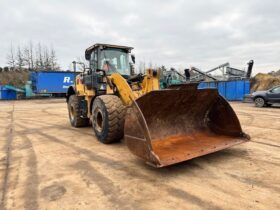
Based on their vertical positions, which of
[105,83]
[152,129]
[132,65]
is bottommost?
[152,129]

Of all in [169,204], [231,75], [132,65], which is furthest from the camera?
[231,75]

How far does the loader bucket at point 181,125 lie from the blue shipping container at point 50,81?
75.0 ft

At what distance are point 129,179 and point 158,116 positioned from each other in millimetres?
1651

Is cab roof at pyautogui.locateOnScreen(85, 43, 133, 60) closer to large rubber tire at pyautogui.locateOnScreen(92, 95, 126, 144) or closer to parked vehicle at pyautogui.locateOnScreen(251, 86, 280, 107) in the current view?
large rubber tire at pyautogui.locateOnScreen(92, 95, 126, 144)

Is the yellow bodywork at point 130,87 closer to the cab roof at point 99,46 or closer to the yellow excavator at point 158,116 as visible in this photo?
the yellow excavator at point 158,116

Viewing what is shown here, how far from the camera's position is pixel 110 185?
3703mm

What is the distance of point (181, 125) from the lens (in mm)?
5547

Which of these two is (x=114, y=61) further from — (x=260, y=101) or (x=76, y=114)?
(x=260, y=101)

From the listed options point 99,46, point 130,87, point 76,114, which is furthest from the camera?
point 76,114

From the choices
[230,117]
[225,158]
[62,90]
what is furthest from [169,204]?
[62,90]

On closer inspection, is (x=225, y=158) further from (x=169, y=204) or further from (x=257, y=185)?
(x=169, y=204)

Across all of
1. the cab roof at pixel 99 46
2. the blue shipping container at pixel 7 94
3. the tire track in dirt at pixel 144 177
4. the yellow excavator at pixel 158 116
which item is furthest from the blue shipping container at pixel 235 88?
the blue shipping container at pixel 7 94

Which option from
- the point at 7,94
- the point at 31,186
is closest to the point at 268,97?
the point at 31,186

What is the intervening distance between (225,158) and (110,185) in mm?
2295
